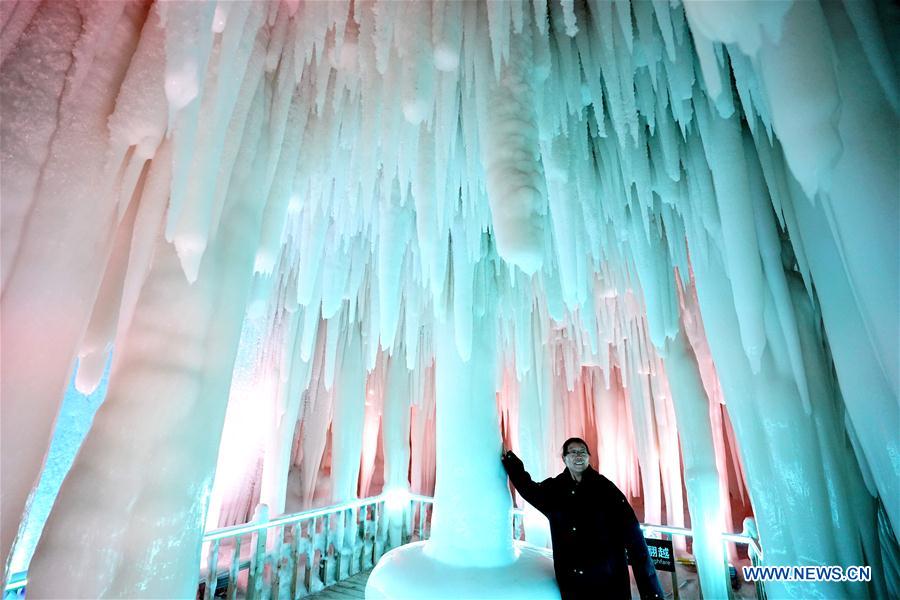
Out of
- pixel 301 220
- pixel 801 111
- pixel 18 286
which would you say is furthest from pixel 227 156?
pixel 301 220

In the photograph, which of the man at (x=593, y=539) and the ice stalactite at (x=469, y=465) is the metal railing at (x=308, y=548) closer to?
the man at (x=593, y=539)

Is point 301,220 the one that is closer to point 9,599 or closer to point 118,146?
point 118,146

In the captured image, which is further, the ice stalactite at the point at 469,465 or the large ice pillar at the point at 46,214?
the ice stalactite at the point at 469,465

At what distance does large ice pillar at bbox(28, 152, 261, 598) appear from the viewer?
1.27m

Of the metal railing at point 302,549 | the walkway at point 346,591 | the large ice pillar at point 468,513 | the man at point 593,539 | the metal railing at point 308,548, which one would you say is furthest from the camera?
the walkway at point 346,591

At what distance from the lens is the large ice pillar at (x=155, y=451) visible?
1.27 m

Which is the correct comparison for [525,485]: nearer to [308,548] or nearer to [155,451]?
[155,451]

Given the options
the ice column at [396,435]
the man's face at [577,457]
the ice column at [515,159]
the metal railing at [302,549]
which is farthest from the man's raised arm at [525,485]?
the ice column at [396,435]

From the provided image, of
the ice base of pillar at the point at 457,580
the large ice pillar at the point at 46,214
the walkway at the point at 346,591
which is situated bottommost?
the walkway at the point at 346,591

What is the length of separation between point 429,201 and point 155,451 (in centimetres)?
187

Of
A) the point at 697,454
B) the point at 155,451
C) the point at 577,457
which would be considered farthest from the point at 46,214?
the point at 697,454

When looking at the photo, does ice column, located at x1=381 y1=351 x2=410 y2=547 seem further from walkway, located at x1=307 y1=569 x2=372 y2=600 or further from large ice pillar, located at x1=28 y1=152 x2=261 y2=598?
large ice pillar, located at x1=28 y1=152 x2=261 y2=598

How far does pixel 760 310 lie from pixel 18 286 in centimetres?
353

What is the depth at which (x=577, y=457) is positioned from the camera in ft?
9.23
